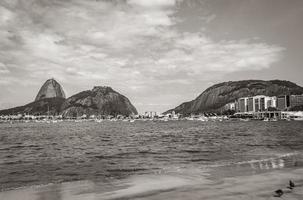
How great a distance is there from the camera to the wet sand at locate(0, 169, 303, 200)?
14.2 m

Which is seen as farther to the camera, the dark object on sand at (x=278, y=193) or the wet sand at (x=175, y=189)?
the wet sand at (x=175, y=189)

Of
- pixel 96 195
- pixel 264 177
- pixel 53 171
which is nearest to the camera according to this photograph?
pixel 96 195

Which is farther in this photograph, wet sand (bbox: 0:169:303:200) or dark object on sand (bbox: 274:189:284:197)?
wet sand (bbox: 0:169:303:200)

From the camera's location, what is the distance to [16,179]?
74.1 ft

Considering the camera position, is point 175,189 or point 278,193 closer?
point 278,193

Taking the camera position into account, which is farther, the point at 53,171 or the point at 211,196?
the point at 53,171

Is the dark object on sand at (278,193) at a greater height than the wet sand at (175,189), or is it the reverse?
the dark object on sand at (278,193)

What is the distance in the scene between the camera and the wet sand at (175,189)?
559 inches

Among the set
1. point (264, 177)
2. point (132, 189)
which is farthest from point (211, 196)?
point (264, 177)

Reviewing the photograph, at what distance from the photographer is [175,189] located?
1612 centimetres

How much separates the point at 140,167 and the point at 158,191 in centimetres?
1222

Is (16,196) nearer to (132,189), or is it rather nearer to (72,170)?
(132,189)

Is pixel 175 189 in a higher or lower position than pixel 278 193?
lower

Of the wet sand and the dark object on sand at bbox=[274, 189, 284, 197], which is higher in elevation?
the dark object on sand at bbox=[274, 189, 284, 197]
